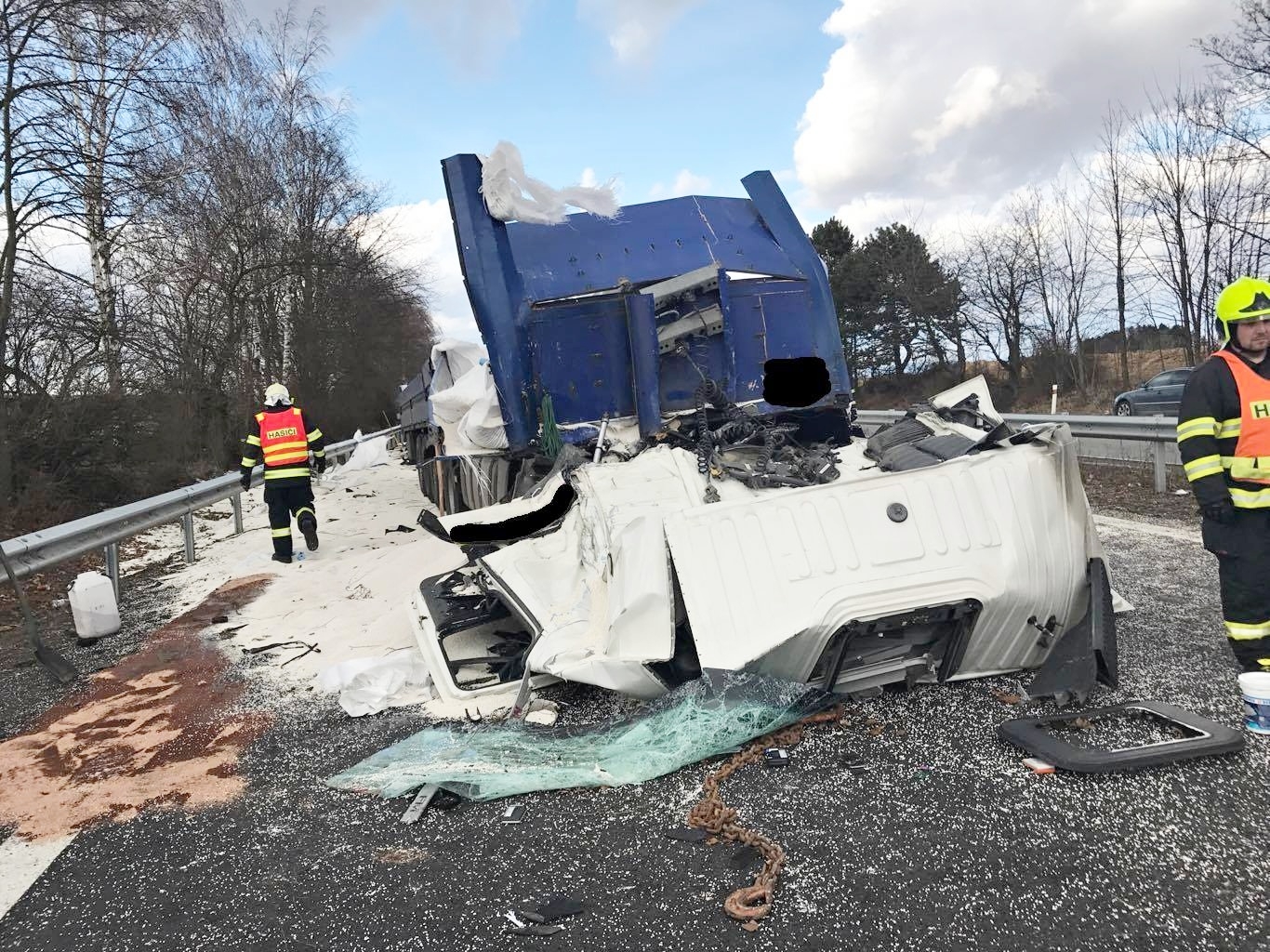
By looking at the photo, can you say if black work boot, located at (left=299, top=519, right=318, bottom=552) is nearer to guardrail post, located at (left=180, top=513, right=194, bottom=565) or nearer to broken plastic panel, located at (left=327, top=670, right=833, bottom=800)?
guardrail post, located at (left=180, top=513, right=194, bottom=565)

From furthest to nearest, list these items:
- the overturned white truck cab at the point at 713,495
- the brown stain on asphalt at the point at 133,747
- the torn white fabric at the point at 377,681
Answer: the torn white fabric at the point at 377,681
the overturned white truck cab at the point at 713,495
the brown stain on asphalt at the point at 133,747

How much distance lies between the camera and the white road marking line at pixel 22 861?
90.8 inches

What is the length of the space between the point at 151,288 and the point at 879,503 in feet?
47.9

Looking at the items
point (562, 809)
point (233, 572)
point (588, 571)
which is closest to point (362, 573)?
point (233, 572)

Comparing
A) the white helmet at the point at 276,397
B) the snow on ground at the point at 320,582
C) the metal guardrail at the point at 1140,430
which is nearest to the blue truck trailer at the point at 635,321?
the snow on ground at the point at 320,582

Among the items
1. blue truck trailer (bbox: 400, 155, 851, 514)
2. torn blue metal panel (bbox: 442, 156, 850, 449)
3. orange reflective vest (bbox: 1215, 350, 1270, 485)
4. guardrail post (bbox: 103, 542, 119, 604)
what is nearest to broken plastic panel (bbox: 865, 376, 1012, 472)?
orange reflective vest (bbox: 1215, 350, 1270, 485)

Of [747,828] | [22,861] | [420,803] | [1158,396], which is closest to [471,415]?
[420,803]

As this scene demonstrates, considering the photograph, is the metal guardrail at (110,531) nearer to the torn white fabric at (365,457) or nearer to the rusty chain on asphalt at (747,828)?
the rusty chain on asphalt at (747,828)

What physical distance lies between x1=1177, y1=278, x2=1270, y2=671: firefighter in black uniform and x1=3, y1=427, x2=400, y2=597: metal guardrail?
19.3 feet

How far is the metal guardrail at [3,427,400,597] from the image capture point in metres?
4.86

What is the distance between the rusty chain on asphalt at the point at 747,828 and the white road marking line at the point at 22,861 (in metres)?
1.88

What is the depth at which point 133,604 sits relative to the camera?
5949mm

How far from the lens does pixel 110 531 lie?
5836mm

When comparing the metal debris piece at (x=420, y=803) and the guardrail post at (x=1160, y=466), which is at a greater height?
the guardrail post at (x=1160, y=466)
